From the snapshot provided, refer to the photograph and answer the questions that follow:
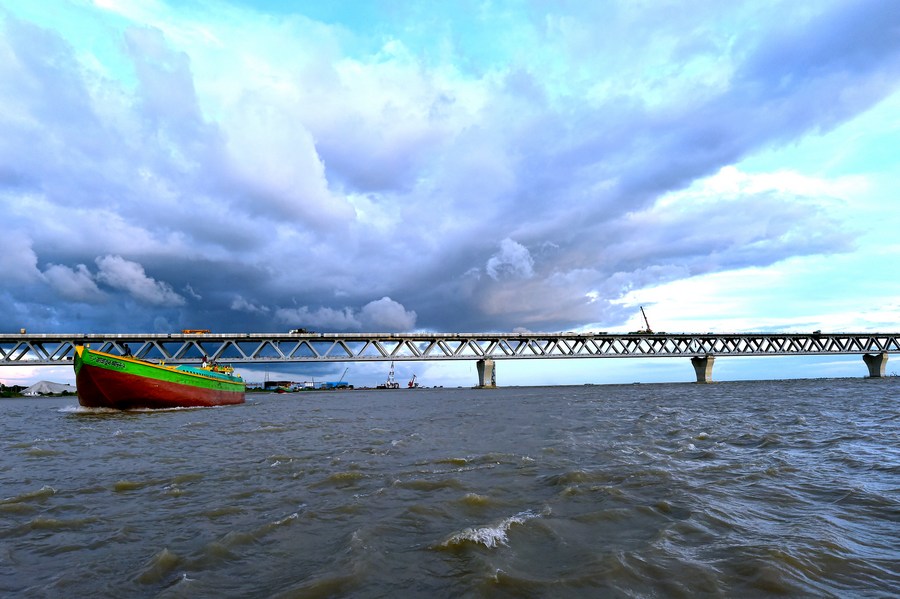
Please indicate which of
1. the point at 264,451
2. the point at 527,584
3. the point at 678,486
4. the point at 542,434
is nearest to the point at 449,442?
the point at 542,434

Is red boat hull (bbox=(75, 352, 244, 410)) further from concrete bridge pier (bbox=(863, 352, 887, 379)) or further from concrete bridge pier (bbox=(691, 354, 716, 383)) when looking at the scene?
concrete bridge pier (bbox=(863, 352, 887, 379))

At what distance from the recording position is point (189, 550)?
645 centimetres

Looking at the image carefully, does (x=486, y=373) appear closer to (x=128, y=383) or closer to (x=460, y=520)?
(x=128, y=383)

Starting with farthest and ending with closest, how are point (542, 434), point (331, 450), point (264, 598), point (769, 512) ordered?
1. point (542, 434)
2. point (331, 450)
3. point (769, 512)
4. point (264, 598)

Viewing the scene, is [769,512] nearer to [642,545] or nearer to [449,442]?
[642,545]

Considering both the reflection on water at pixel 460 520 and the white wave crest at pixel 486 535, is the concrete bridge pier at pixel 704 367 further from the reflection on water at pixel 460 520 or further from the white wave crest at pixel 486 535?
the white wave crest at pixel 486 535

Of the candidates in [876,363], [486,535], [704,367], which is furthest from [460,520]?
[876,363]

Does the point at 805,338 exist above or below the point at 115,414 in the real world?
above

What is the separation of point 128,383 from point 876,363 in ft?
507

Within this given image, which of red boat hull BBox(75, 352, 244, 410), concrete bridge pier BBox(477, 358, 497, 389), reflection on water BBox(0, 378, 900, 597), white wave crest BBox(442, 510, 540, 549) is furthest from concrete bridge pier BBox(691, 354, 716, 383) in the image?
white wave crest BBox(442, 510, 540, 549)

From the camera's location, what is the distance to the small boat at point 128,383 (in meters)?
35.3

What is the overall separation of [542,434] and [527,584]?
48.1ft

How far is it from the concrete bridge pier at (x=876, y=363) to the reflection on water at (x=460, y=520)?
138 m

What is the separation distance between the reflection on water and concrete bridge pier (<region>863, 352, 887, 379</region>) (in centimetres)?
13757
